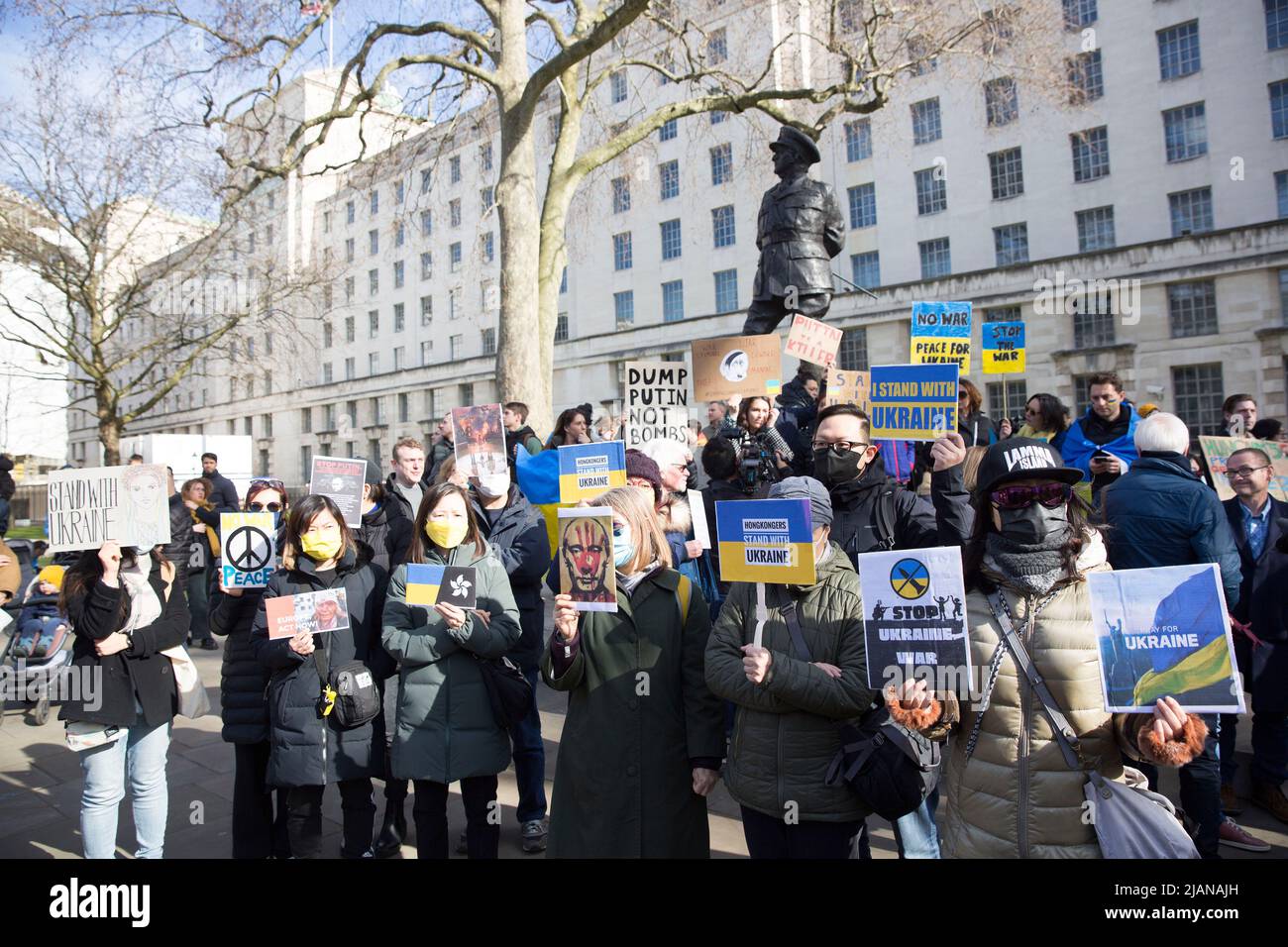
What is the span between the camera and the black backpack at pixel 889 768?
2.57 metres

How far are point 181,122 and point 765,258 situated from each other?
9.44 metres

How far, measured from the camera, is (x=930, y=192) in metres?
35.4

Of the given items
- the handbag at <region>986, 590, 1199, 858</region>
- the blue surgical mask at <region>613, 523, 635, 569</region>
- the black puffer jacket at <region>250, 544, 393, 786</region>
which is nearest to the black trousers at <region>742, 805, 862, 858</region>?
the handbag at <region>986, 590, 1199, 858</region>

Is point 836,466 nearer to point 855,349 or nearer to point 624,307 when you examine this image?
point 855,349

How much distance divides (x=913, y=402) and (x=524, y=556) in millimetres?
2326

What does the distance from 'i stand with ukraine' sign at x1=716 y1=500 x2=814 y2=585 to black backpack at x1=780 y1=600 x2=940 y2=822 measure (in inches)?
22.1

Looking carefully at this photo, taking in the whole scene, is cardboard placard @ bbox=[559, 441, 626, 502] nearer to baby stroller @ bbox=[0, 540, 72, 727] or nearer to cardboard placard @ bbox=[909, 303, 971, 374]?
cardboard placard @ bbox=[909, 303, 971, 374]

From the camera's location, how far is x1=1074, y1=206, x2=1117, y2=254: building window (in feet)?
104

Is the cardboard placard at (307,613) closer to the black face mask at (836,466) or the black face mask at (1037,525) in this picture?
the black face mask at (836,466)

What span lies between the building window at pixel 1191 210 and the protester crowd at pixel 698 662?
100.0ft

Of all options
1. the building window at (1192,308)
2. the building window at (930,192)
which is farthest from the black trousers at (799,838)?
the building window at (930,192)

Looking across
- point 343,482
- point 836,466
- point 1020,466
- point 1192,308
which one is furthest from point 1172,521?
point 1192,308

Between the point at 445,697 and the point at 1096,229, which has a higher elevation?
the point at 1096,229
